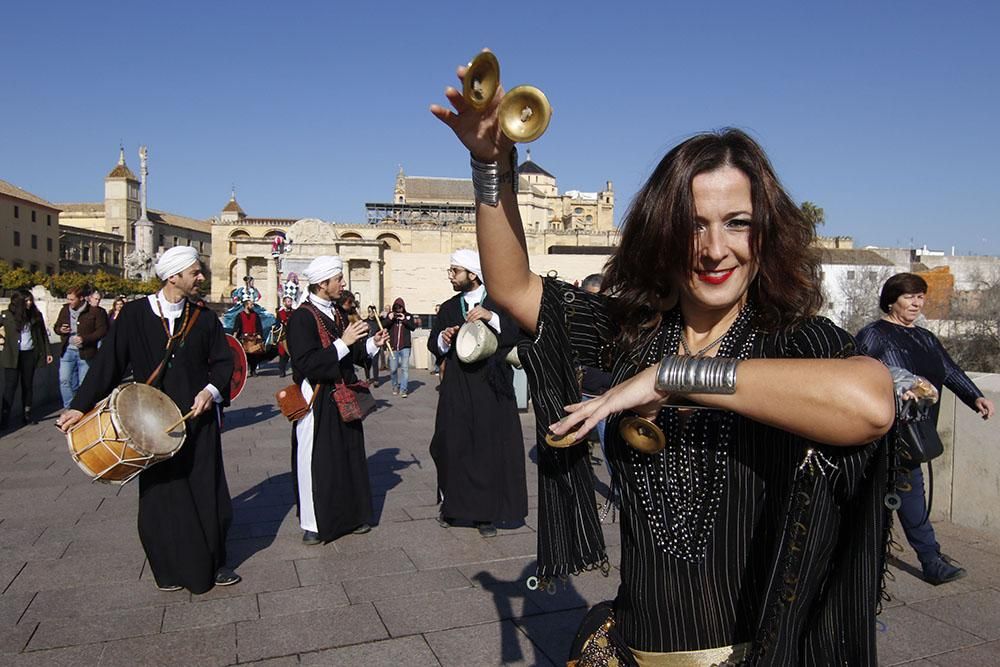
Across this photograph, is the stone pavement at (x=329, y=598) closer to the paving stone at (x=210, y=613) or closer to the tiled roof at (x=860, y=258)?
the paving stone at (x=210, y=613)

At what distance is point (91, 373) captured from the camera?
195 inches

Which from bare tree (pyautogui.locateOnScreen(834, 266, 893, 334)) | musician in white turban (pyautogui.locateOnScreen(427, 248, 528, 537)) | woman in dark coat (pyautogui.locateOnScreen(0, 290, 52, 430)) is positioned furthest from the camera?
bare tree (pyautogui.locateOnScreen(834, 266, 893, 334))

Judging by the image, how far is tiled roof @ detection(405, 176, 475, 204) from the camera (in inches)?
3836

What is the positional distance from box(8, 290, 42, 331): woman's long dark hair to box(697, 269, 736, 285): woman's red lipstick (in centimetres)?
1214

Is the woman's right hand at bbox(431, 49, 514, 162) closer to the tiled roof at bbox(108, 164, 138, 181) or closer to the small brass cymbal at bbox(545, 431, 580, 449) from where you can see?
the small brass cymbal at bbox(545, 431, 580, 449)

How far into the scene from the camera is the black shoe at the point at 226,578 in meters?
5.12

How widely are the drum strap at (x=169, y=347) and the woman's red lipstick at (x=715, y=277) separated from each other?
4.33 meters

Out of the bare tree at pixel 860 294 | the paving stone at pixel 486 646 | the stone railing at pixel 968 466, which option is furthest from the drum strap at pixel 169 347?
the bare tree at pixel 860 294

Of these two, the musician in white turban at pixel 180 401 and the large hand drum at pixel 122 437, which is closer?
the large hand drum at pixel 122 437

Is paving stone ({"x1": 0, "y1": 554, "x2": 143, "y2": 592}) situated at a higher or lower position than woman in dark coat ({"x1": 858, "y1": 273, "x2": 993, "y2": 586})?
lower

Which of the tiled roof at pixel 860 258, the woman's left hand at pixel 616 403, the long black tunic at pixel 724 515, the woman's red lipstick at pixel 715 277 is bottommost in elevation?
the long black tunic at pixel 724 515

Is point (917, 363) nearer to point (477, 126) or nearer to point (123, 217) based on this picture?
point (477, 126)

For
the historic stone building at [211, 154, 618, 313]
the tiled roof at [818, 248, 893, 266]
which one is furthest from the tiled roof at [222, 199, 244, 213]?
the tiled roof at [818, 248, 893, 266]

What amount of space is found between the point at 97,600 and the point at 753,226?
4.71 m
